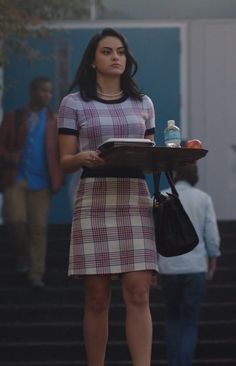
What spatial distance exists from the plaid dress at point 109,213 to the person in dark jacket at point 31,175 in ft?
17.8

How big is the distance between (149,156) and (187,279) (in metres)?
4.07

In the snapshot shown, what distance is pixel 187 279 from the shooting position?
9.95 meters

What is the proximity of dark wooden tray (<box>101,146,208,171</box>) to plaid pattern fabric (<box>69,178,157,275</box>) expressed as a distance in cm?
15

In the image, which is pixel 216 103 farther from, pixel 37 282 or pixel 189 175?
pixel 189 175

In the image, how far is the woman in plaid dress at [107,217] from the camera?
622 centimetres

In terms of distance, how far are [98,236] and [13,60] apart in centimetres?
735

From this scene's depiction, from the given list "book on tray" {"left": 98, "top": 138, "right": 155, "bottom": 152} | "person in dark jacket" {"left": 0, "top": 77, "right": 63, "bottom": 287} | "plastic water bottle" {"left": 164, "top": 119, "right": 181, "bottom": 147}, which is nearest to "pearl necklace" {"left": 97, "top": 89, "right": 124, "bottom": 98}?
"plastic water bottle" {"left": 164, "top": 119, "right": 181, "bottom": 147}

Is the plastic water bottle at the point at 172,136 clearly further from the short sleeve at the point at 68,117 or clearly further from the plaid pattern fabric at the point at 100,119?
the short sleeve at the point at 68,117

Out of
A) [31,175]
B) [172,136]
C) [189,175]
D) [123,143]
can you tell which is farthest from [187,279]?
[123,143]

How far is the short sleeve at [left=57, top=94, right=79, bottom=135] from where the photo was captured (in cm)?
634

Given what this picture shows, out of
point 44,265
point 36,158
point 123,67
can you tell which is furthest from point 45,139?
point 123,67

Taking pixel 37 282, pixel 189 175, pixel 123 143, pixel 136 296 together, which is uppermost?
pixel 123 143

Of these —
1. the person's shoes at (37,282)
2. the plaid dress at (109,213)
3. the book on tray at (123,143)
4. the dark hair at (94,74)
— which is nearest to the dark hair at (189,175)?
the person's shoes at (37,282)

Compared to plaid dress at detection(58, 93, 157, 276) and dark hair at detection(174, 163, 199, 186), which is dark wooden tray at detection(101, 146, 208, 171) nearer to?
plaid dress at detection(58, 93, 157, 276)
